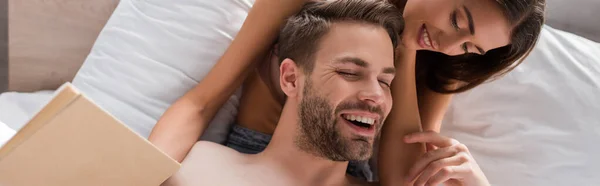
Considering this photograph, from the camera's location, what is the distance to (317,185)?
3.66ft

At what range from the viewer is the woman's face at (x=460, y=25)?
102 centimetres

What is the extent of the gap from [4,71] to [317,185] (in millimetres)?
1114

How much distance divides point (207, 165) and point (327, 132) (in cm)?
25

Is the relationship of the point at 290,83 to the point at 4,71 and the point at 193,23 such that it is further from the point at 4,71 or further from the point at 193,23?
the point at 4,71

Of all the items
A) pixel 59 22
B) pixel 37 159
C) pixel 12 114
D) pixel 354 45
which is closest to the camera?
pixel 37 159

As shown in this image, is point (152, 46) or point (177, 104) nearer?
point (177, 104)

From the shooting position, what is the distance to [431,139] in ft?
3.79

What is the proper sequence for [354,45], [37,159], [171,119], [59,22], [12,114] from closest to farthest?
[37,159]
[354,45]
[171,119]
[12,114]
[59,22]

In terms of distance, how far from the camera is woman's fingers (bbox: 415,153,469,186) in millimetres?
1057

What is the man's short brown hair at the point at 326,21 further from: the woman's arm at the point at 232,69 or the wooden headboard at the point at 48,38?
the wooden headboard at the point at 48,38

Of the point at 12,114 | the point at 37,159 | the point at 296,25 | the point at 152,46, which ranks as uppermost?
the point at 296,25

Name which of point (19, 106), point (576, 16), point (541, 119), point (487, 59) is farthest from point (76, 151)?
point (576, 16)

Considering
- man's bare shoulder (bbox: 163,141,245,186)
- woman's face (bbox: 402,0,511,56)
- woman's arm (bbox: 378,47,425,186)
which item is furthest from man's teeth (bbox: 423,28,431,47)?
man's bare shoulder (bbox: 163,141,245,186)

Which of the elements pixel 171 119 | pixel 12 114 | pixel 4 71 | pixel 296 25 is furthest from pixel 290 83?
pixel 4 71
